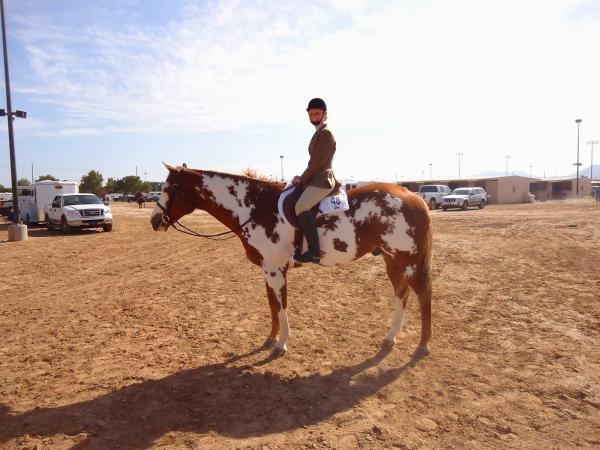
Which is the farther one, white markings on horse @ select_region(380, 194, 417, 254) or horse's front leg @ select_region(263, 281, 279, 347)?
horse's front leg @ select_region(263, 281, 279, 347)

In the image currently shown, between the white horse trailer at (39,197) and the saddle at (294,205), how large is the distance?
73.0 feet

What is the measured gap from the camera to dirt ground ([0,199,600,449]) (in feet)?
10.8

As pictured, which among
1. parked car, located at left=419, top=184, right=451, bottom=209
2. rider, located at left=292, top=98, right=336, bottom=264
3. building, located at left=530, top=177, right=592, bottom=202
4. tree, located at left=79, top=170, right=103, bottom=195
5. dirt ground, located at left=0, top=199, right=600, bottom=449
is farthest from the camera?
tree, located at left=79, top=170, right=103, bottom=195

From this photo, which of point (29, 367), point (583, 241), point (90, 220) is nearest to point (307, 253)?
point (29, 367)

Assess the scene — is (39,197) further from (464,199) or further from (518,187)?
(518,187)

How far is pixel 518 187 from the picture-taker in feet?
156

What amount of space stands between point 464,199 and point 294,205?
101 feet

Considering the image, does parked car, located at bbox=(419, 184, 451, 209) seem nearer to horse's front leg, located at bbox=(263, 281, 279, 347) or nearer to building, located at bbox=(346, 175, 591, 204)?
building, located at bbox=(346, 175, 591, 204)

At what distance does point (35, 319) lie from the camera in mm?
6230

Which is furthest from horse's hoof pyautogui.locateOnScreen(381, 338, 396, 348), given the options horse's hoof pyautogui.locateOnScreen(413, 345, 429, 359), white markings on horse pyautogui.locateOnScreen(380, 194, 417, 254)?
white markings on horse pyautogui.locateOnScreen(380, 194, 417, 254)

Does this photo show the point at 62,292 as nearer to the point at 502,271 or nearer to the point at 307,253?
the point at 307,253

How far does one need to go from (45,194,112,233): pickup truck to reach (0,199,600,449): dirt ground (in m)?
10.3

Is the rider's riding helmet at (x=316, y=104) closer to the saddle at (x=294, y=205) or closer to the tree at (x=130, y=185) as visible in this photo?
the saddle at (x=294, y=205)

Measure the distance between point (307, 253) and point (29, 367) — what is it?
11.6ft
